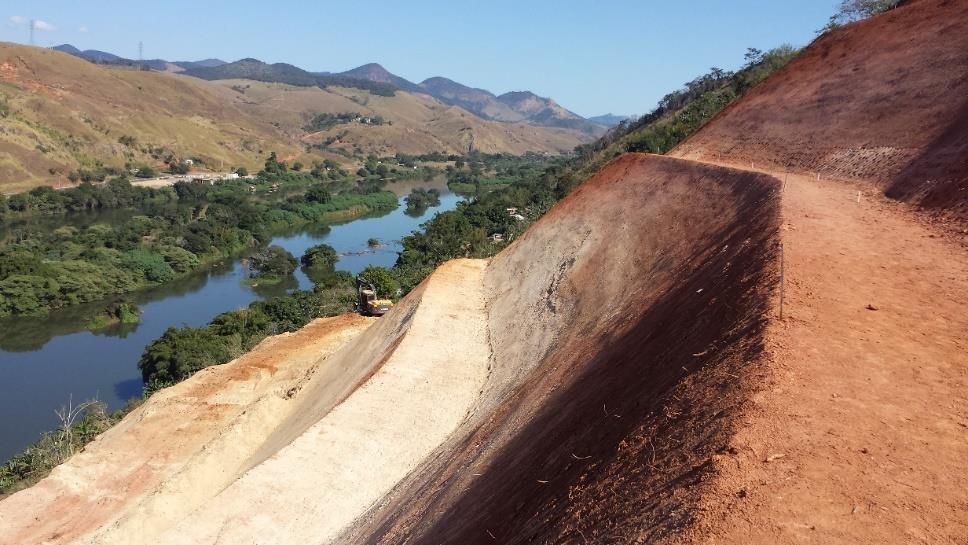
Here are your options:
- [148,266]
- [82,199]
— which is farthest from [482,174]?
[148,266]

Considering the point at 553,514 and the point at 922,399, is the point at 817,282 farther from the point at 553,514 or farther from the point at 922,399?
the point at 553,514

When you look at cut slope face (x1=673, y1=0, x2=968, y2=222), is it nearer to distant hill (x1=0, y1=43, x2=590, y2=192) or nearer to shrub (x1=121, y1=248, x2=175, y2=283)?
shrub (x1=121, y1=248, x2=175, y2=283)

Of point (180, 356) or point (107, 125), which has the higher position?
point (107, 125)

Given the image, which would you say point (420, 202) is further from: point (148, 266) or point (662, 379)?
point (662, 379)

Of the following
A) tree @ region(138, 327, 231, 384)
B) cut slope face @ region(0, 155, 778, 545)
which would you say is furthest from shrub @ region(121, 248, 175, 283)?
cut slope face @ region(0, 155, 778, 545)

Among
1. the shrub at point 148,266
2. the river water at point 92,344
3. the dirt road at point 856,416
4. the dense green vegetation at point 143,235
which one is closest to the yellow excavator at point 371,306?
the river water at point 92,344

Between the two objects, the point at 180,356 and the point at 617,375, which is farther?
the point at 180,356

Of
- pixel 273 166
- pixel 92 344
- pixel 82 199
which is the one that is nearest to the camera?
pixel 92 344

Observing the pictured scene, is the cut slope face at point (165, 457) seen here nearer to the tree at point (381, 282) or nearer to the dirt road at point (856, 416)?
the tree at point (381, 282)
